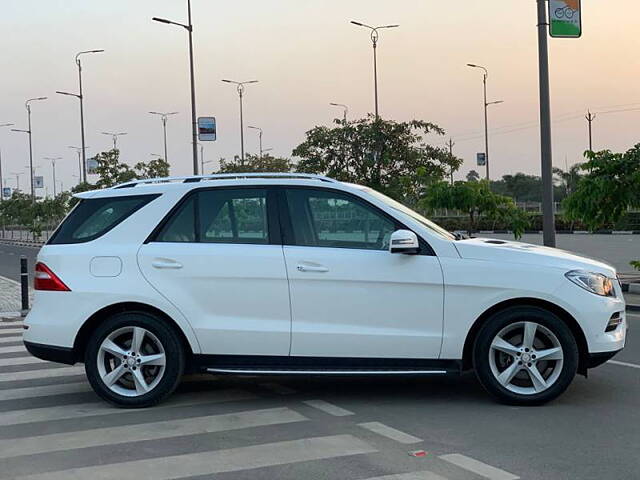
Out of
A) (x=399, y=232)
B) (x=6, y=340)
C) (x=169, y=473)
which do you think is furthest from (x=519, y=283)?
(x=6, y=340)

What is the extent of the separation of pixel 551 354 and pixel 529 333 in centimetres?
23

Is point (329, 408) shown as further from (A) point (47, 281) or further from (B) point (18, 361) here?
(B) point (18, 361)

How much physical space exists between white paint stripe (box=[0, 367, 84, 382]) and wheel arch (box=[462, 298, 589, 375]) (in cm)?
388

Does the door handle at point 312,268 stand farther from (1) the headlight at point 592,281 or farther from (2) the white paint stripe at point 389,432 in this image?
(1) the headlight at point 592,281

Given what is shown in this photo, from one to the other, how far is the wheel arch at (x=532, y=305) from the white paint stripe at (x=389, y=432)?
94 centimetres

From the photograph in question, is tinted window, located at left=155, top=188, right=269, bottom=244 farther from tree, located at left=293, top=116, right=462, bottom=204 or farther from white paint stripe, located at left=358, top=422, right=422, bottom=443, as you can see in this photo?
tree, located at left=293, top=116, right=462, bottom=204

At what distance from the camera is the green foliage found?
45.8 feet

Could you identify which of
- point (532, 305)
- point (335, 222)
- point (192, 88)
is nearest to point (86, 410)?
point (335, 222)

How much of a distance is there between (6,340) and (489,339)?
680cm

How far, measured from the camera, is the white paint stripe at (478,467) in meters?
4.63

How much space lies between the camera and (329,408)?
6324 millimetres

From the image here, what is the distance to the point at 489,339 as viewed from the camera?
618 centimetres

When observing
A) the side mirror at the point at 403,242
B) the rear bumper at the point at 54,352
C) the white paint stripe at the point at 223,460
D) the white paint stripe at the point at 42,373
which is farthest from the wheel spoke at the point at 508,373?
the white paint stripe at the point at 42,373

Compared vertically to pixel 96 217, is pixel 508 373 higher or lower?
lower
